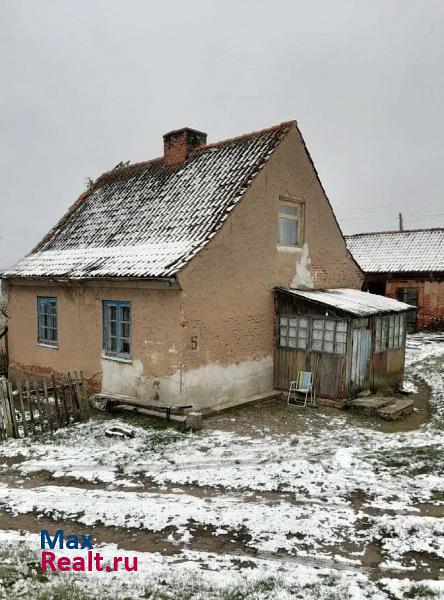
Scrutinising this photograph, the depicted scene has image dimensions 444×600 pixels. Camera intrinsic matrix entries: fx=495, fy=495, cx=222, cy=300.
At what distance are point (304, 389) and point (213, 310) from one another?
126 inches

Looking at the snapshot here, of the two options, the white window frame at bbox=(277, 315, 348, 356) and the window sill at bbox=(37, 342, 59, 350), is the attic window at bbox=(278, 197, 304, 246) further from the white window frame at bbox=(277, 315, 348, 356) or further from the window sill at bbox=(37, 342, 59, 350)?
the window sill at bbox=(37, 342, 59, 350)

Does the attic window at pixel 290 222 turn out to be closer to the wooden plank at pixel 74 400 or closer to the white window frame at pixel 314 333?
the white window frame at pixel 314 333

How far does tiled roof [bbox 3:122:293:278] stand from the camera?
39.2 ft

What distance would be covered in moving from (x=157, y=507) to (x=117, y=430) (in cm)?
348

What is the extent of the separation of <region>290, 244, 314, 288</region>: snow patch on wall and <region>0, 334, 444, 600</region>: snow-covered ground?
4.68 m

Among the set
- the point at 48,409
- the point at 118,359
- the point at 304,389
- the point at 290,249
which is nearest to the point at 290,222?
the point at 290,249

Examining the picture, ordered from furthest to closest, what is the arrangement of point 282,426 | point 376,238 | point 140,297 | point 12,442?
1. point 376,238
2. point 140,297
3. point 282,426
4. point 12,442

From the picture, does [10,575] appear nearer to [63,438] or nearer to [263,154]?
[63,438]

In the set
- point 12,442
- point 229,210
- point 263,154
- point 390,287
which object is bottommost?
point 12,442

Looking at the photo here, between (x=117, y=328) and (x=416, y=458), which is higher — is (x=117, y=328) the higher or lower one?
the higher one

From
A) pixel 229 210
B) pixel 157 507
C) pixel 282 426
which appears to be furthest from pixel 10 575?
pixel 229 210

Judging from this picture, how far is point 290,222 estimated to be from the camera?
14.1 m

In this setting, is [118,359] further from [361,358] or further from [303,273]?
[361,358]

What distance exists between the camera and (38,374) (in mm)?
14758
